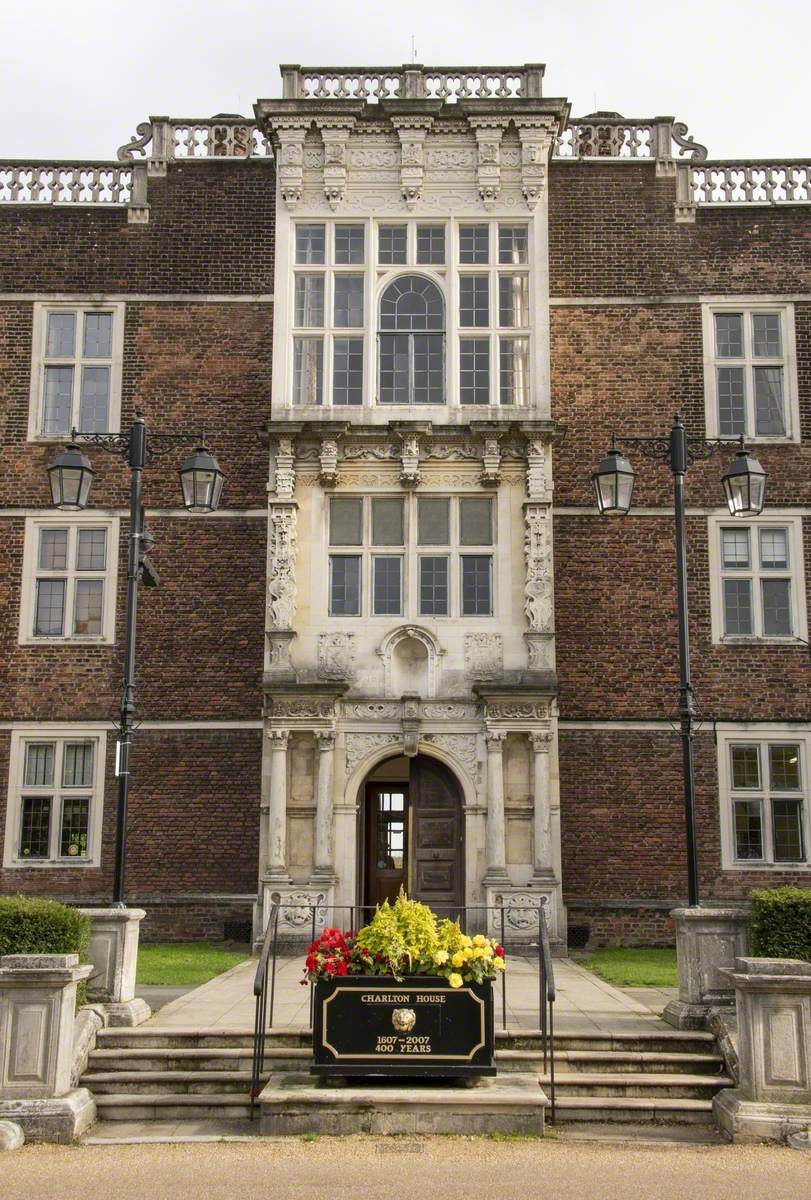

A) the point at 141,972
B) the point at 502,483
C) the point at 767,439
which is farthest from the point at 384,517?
the point at 141,972

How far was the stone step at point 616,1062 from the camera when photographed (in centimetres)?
1173

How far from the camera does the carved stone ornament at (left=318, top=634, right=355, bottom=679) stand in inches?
776

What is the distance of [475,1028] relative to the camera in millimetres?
10922

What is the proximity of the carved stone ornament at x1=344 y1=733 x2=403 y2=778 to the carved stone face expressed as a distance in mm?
8582

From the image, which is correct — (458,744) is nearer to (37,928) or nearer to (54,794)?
(54,794)

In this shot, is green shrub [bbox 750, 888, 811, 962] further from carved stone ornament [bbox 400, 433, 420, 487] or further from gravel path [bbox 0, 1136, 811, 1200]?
carved stone ornament [bbox 400, 433, 420, 487]

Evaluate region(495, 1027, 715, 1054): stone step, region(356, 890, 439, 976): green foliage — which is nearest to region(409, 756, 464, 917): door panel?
region(495, 1027, 715, 1054): stone step

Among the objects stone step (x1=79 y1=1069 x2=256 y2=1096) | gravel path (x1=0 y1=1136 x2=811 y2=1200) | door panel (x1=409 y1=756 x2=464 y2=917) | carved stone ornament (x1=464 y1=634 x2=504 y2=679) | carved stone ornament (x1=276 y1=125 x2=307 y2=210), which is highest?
carved stone ornament (x1=276 y1=125 x2=307 y2=210)

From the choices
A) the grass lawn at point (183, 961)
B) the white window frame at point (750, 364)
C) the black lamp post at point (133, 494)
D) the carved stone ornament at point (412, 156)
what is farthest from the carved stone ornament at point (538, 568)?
the grass lawn at point (183, 961)

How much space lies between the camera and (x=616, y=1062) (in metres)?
11.7

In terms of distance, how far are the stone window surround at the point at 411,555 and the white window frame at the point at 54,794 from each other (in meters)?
4.42

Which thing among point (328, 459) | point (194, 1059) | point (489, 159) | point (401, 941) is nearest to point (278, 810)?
point (328, 459)

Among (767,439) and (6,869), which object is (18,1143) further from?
(767,439)

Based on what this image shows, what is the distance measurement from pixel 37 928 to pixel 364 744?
8.18 m
